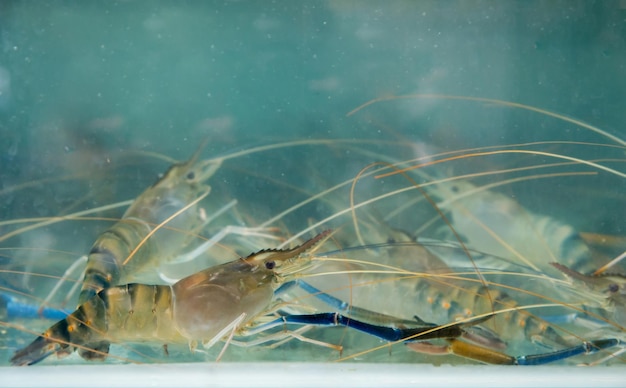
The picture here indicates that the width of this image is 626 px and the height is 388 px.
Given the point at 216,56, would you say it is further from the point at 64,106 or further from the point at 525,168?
the point at 525,168

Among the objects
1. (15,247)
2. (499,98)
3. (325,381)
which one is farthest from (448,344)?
(15,247)

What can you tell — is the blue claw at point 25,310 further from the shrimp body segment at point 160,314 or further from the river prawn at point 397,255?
the river prawn at point 397,255

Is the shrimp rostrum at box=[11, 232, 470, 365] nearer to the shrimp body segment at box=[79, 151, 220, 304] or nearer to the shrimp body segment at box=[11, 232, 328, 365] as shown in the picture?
the shrimp body segment at box=[11, 232, 328, 365]

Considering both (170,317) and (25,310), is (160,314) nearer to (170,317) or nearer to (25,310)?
(170,317)

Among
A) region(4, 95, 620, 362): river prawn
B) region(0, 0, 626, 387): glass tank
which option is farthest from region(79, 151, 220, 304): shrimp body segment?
region(4, 95, 620, 362): river prawn

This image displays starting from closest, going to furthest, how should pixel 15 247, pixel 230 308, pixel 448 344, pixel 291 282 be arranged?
1. pixel 448 344
2. pixel 230 308
3. pixel 291 282
4. pixel 15 247

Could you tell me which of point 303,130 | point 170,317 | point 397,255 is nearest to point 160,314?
point 170,317
